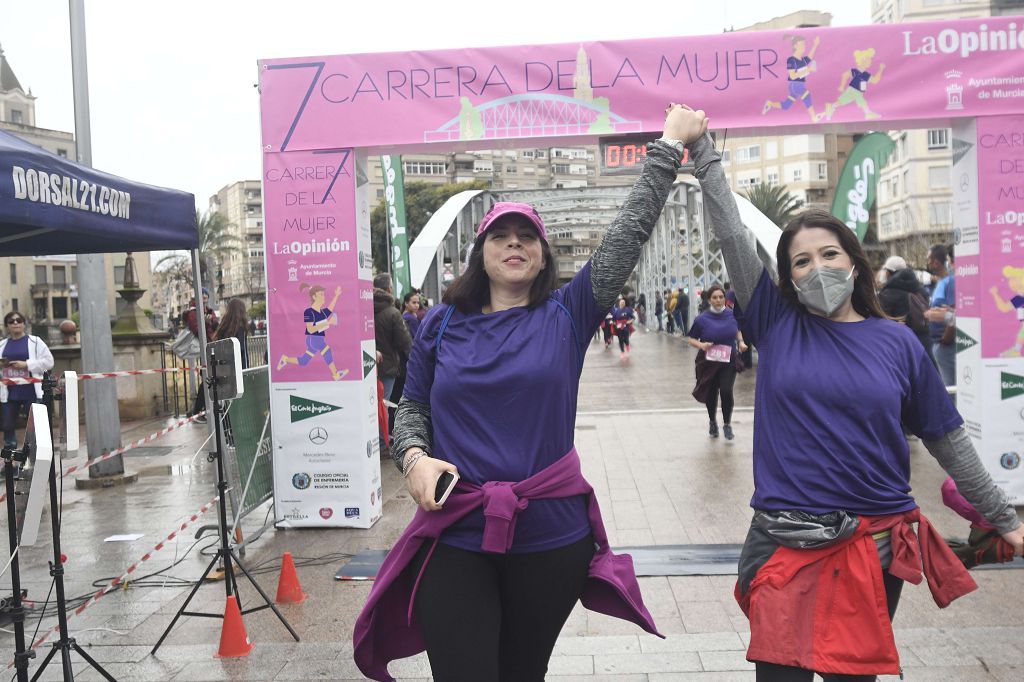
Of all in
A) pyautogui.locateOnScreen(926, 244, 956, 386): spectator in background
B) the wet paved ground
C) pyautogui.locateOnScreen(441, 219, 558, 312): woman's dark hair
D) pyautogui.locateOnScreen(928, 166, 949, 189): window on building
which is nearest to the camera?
pyautogui.locateOnScreen(441, 219, 558, 312): woman's dark hair

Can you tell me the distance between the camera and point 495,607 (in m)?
2.46

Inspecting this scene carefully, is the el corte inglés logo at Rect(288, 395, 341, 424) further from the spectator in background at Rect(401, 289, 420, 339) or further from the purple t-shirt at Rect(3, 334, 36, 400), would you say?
the purple t-shirt at Rect(3, 334, 36, 400)

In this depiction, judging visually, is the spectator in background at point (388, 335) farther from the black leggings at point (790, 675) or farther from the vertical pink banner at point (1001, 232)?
the black leggings at point (790, 675)

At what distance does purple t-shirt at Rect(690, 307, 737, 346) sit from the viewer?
10367mm

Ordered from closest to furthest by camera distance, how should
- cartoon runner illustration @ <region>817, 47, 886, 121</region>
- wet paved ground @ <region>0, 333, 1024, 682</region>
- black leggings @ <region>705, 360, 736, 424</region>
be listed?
wet paved ground @ <region>0, 333, 1024, 682</region> < cartoon runner illustration @ <region>817, 47, 886, 121</region> < black leggings @ <region>705, 360, 736, 424</region>

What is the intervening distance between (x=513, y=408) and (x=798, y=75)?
16.9ft

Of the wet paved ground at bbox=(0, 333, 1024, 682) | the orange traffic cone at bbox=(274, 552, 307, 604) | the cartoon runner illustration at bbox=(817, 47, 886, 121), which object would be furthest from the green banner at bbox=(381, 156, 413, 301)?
the orange traffic cone at bbox=(274, 552, 307, 604)

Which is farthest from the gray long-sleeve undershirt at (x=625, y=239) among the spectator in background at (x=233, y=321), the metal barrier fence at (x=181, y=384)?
the metal barrier fence at (x=181, y=384)

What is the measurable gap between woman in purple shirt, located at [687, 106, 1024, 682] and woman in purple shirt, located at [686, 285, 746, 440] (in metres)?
7.60

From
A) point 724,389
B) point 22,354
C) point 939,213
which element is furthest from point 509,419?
point 939,213

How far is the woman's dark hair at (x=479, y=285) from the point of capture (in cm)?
272

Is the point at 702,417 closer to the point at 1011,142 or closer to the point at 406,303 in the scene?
the point at 406,303

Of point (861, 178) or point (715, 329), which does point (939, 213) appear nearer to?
point (861, 178)

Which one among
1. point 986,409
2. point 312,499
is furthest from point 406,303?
point 986,409
